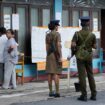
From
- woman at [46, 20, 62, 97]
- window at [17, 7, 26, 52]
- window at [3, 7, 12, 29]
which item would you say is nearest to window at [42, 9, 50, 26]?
window at [17, 7, 26, 52]

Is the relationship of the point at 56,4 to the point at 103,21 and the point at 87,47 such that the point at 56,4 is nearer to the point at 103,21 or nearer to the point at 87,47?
the point at 103,21

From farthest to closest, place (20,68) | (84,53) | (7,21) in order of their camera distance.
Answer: (7,21), (20,68), (84,53)

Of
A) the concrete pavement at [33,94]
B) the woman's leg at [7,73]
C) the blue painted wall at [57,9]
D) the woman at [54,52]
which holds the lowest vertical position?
the concrete pavement at [33,94]

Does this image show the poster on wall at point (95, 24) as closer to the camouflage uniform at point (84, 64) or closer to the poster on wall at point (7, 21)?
the poster on wall at point (7, 21)

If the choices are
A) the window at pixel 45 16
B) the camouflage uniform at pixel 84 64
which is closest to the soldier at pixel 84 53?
the camouflage uniform at pixel 84 64

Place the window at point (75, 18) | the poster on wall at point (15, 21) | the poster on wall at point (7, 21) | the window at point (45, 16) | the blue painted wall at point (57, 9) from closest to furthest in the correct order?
the poster on wall at point (7, 21) < the poster on wall at point (15, 21) < the window at point (45, 16) < the blue painted wall at point (57, 9) < the window at point (75, 18)

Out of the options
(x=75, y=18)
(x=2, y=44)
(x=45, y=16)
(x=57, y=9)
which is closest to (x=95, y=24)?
(x=75, y=18)

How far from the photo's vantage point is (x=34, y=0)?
16.5 metres

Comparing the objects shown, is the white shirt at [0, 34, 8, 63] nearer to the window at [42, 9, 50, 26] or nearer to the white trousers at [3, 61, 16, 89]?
the white trousers at [3, 61, 16, 89]

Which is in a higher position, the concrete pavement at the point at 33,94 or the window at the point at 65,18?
the window at the point at 65,18

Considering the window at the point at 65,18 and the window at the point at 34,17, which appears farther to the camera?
the window at the point at 65,18

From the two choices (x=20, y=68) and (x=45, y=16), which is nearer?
(x=20, y=68)

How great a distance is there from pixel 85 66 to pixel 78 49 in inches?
18.3

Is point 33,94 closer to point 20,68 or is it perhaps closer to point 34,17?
point 20,68
